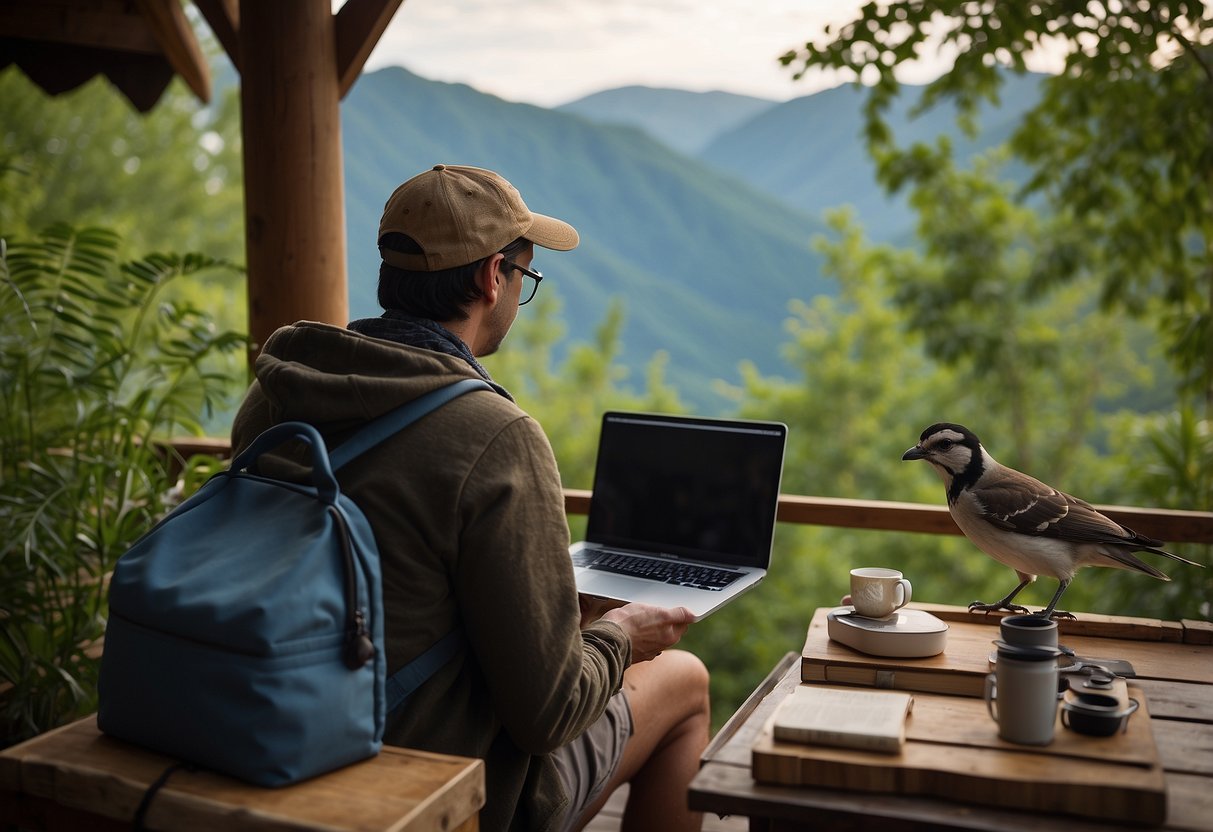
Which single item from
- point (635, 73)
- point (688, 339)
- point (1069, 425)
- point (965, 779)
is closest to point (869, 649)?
point (965, 779)

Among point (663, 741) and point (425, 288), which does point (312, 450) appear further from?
point (663, 741)

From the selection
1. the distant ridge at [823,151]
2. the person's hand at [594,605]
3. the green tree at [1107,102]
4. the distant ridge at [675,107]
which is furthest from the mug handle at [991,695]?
the distant ridge at [675,107]

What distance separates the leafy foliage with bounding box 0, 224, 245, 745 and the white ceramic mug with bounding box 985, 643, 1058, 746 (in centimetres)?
209

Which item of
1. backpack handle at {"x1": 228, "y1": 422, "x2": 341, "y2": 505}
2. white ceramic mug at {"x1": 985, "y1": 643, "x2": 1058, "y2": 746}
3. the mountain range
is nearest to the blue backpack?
backpack handle at {"x1": 228, "y1": 422, "x2": 341, "y2": 505}

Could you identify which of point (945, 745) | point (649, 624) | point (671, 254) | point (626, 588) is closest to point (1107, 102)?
point (626, 588)

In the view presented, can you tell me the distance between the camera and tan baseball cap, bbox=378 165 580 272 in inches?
58.0

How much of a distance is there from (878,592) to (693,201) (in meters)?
24.5

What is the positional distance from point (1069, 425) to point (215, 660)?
45.8 ft

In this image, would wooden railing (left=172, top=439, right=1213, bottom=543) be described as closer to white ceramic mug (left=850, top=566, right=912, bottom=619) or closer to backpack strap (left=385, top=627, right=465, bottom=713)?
white ceramic mug (left=850, top=566, right=912, bottom=619)

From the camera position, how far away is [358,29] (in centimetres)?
261

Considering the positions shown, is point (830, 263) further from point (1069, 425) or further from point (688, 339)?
point (688, 339)

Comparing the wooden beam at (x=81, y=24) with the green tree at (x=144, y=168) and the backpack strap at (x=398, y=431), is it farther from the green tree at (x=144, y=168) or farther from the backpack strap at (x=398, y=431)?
the green tree at (x=144, y=168)

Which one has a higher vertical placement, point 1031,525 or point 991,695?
point 1031,525

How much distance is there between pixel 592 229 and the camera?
21.2m
